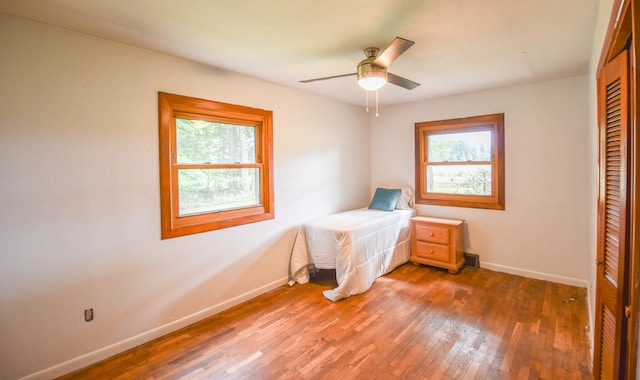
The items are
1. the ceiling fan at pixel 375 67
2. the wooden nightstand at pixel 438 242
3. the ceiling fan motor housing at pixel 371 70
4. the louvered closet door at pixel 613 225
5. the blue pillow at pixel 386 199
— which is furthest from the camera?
the blue pillow at pixel 386 199

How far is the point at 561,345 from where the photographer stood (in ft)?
7.68

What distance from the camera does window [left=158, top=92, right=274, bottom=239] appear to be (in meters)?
2.65

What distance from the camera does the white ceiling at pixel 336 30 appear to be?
1.86 meters

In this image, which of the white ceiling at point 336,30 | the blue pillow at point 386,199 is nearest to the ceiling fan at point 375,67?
the white ceiling at point 336,30

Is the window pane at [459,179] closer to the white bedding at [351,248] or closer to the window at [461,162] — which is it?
the window at [461,162]

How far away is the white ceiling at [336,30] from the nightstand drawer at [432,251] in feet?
7.28

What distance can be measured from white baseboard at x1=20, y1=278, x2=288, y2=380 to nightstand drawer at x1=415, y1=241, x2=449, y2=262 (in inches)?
91.6

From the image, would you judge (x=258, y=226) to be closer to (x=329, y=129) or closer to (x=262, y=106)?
(x=262, y=106)

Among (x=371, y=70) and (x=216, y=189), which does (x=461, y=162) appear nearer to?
(x=371, y=70)

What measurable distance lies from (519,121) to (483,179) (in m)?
0.84

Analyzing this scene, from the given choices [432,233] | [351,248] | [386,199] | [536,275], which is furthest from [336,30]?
[536,275]

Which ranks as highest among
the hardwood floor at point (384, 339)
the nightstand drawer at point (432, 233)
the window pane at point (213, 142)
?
the window pane at point (213, 142)

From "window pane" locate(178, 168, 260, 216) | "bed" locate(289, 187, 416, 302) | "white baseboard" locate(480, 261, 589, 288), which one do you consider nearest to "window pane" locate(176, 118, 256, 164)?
"window pane" locate(178, 168, 260, 216)

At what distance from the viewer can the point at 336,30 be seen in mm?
2172
